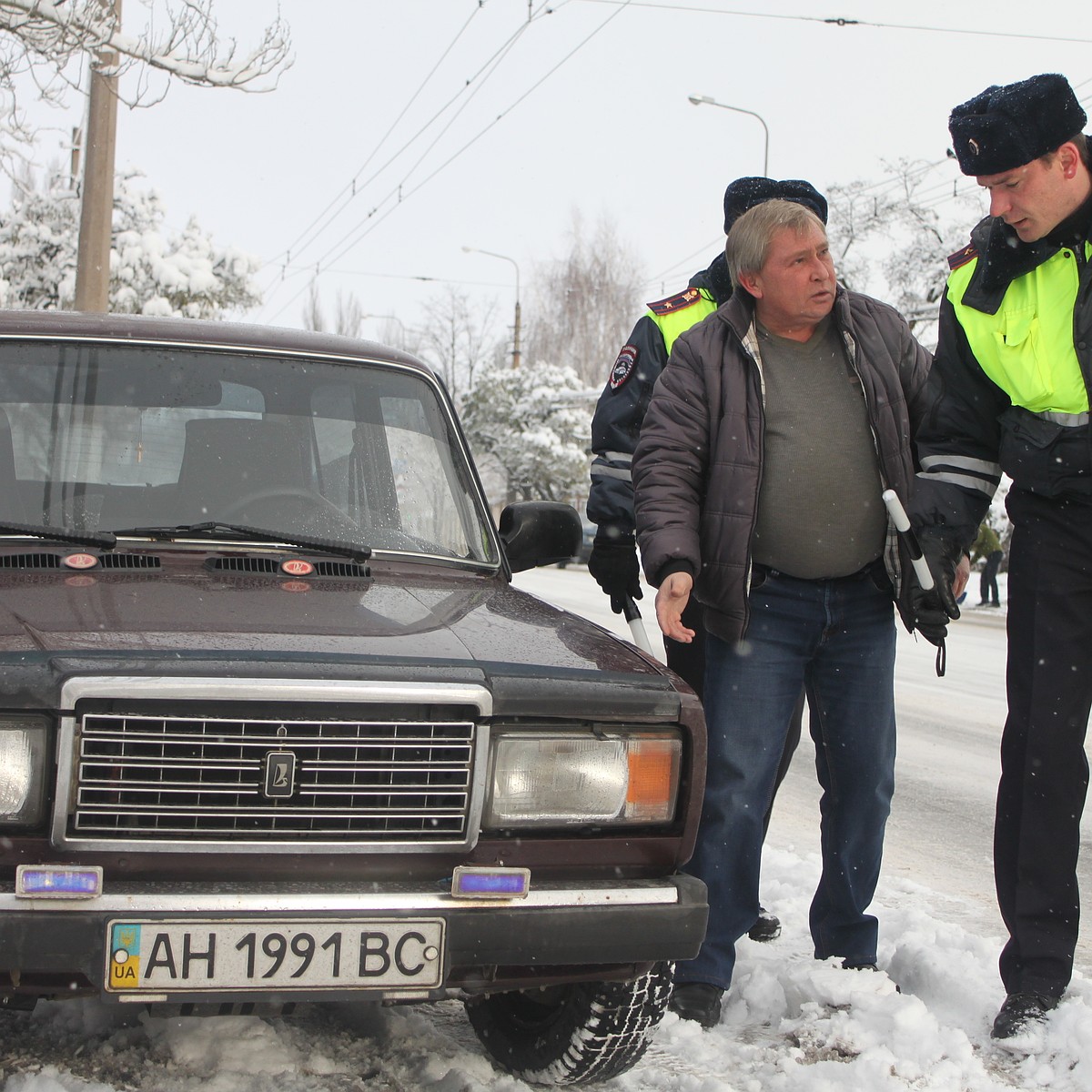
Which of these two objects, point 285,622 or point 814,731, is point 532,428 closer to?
point 814,731

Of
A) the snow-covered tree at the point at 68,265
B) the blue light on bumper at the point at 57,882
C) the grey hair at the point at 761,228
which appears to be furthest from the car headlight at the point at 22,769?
the snow-covered tree at the point at 68,265

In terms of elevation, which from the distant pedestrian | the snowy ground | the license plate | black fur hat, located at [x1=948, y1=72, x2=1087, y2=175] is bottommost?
the distant pedestrian

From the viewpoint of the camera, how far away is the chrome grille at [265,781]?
245 centimetres

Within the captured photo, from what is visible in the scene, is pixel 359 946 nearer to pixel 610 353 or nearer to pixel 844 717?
pixel 844 717

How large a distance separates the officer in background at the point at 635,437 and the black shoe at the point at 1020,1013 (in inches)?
34.6


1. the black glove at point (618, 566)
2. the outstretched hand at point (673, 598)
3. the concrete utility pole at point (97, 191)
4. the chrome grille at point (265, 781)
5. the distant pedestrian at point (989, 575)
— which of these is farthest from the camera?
the distant pedestrian at point (989, 575)

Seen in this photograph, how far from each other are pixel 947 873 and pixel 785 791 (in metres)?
1.41

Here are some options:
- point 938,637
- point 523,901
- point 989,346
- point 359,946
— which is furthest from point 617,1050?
point 989,346

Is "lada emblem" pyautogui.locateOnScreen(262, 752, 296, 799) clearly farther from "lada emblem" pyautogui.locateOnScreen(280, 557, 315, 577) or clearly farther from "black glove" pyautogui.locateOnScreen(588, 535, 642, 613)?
"black glove" pyautogui.locateOnScreen(588, 535, 642, 613)

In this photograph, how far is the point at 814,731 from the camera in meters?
3.75

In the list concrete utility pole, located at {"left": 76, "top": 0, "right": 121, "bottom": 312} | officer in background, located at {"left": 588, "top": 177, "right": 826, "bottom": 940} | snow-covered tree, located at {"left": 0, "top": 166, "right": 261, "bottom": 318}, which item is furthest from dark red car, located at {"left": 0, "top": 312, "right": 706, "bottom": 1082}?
snow-covered tree, located at {"left": 0, "top": 166, "right": 261, "bottom": 318}

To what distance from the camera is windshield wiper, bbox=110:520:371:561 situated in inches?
134

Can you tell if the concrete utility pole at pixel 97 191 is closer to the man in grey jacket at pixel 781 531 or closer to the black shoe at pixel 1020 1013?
the man in grey jacket at pixel 781 531

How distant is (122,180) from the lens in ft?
88.4
